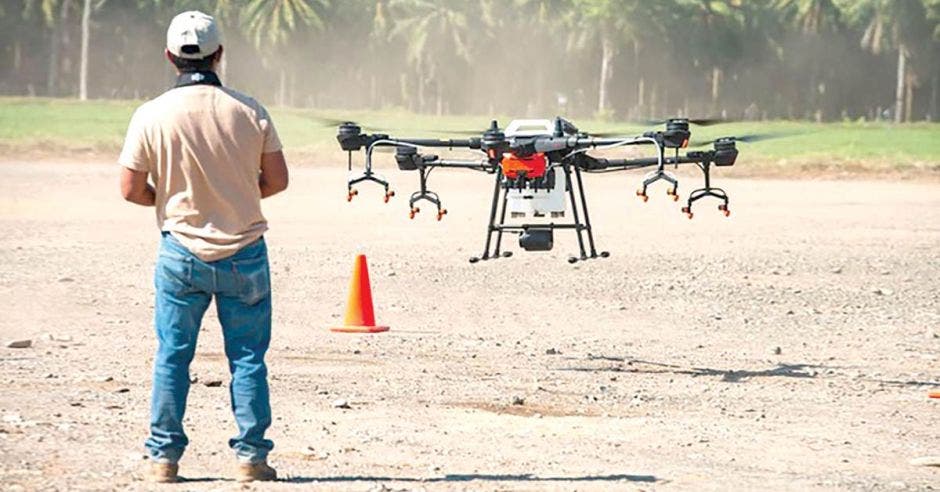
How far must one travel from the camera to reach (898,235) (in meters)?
30.9

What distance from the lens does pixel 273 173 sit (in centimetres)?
948

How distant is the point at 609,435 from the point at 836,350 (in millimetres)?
6020

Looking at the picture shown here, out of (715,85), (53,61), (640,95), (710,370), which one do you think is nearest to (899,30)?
(715,85)

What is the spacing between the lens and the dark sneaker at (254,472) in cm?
938

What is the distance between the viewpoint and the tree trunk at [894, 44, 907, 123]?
322 feet

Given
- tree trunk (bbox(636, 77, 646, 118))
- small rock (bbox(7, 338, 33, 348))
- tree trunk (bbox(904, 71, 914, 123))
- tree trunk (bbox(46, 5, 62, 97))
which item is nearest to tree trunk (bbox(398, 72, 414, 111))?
tree trunk (bbox(636, 77, 646, 118))

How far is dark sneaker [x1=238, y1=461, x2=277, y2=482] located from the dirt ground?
10 cm

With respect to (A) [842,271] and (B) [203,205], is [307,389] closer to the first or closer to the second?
(B) [203,205]

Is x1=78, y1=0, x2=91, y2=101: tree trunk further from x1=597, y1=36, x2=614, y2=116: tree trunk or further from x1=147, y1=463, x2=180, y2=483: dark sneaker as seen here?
x1=147, y1=463, x2=180, y2=483: dark sneaker

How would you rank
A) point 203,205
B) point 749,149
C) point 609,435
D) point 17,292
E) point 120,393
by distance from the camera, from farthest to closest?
point 749,149 < point 17,292 < point 120,393 < point 609,435 < point 203,205

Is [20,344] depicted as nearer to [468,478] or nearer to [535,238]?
[535,238]

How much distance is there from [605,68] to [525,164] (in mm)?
88396

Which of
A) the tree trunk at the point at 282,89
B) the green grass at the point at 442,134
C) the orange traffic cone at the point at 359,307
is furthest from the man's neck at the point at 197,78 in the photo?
the tree trunk at the point at 282,89

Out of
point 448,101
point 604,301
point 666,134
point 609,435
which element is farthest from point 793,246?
point 448,101
